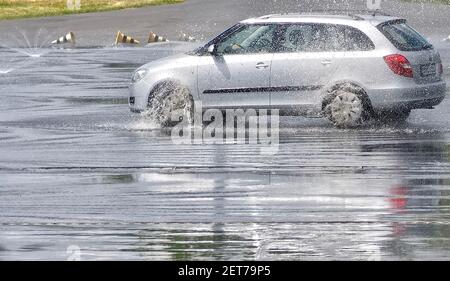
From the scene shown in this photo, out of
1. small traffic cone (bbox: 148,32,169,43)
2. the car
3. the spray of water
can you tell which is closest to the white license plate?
the car

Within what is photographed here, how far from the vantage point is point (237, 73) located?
813 inches

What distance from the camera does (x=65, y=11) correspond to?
5284 centimetres

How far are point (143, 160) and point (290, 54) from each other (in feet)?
13.2

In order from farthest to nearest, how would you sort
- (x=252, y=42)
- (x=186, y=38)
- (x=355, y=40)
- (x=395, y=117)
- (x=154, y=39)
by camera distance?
(x=186, y=38)
(x=154, y=39)
(x=395, y=117)
(x=252, y=42)
(x=355, y=40)

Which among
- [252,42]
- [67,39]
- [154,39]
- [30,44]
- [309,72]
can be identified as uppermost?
[67,39]

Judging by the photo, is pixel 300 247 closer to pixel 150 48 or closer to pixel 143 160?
pixel 143 160

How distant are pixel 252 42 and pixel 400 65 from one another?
2.27 metres

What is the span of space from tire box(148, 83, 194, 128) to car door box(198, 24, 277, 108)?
253 mm

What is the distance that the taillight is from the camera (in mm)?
20062

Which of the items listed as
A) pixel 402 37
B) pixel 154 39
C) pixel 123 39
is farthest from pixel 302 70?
pixel 123 39

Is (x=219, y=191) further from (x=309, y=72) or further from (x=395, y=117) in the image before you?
(x=395, y=117)

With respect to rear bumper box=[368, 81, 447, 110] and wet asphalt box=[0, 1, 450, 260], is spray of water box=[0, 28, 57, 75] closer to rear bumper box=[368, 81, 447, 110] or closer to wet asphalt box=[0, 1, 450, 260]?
wet asphalt box=[0, 1, 450, 260]

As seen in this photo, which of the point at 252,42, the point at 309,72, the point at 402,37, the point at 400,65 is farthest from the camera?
the point at 252,42

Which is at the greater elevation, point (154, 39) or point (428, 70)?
point (154, 39)
